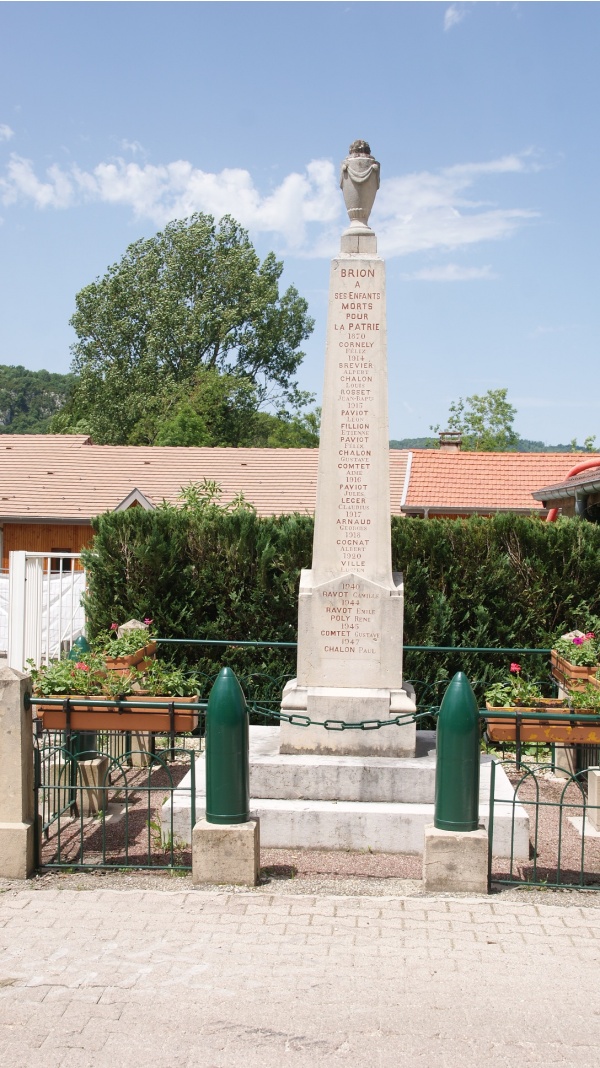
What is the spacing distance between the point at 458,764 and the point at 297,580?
18.1 feet

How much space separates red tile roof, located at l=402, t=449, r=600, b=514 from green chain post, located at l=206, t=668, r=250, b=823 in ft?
56.8

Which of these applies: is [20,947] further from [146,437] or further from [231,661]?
[146,437]

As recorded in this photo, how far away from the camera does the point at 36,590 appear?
11586 mm

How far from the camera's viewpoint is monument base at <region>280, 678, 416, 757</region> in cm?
701

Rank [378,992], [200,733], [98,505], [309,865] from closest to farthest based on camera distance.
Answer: [378,992], [309,865], [200,733], [98,505]

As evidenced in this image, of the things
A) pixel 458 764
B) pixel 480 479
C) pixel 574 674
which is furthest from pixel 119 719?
pixel 480 479

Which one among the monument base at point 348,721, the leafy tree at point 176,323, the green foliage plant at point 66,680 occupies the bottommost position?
the monument base at point 348,721

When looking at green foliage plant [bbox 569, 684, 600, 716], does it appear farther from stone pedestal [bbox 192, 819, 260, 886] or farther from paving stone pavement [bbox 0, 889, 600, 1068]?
stone pedestal [bbox 192, 819, 260, 886]

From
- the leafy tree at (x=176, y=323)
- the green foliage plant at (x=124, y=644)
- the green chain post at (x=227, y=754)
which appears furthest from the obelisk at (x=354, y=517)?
the leafy tree at (x=176, y=323)

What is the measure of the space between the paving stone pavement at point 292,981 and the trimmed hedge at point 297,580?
17.6 feet

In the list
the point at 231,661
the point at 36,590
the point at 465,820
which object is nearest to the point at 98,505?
the point at 36,590

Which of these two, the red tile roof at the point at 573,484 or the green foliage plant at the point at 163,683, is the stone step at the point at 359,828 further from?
the red tile roof at the point at 573,484

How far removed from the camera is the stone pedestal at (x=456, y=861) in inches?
213

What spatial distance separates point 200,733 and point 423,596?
114 inches
